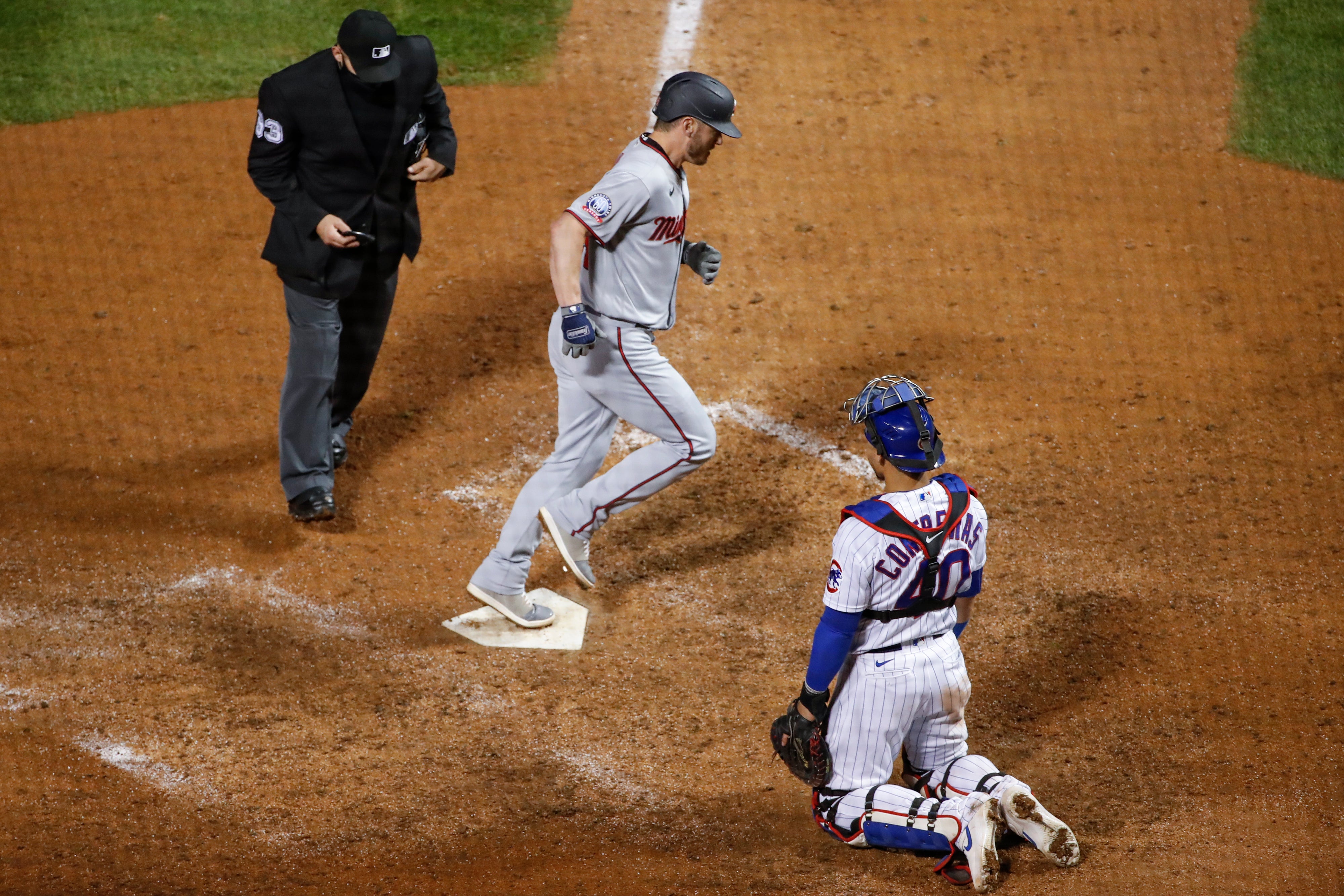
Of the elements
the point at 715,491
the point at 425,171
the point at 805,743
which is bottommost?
the point at 715,491

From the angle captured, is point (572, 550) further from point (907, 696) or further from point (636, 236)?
point (907, 696)

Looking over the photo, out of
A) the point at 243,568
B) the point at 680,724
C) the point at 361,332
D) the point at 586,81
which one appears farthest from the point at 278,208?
the point at 586,81

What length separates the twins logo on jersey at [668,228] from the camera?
4695mm

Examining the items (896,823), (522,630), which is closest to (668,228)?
(522,630)

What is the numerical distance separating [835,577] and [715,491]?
101 inches

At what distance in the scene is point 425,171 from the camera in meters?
5.58

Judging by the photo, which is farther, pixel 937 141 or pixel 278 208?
pixel 937 141

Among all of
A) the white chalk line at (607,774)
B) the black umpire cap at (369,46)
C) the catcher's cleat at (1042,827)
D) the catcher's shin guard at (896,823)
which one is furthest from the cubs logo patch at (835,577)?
the black umpire cap at (369,46)

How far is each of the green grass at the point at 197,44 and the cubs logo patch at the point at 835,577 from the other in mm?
6815

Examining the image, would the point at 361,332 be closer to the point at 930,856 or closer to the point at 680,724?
the point at 680,724

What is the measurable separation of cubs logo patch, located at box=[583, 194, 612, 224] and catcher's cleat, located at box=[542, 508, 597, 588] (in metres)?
1.18

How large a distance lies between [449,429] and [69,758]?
106 inches

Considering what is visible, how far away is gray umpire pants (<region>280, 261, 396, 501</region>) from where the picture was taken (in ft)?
18.0

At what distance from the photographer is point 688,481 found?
6.24 metres
